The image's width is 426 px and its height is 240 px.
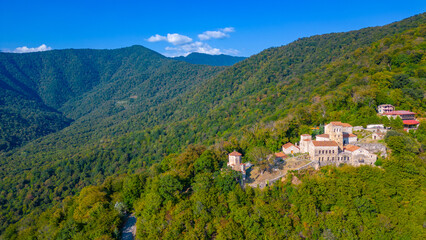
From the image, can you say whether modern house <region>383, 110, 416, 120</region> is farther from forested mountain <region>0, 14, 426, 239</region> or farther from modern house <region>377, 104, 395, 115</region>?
forested mountain <region>0, 14, 426, 239</region>

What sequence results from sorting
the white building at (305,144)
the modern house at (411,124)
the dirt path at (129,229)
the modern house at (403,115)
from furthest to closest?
the modern house at (403,115) < the modern house at (411,124) < the white building at (305,144) < the dirt path at (129,229)

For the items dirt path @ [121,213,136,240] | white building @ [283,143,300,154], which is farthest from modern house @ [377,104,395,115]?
dirt path @ [121,213,136,240]

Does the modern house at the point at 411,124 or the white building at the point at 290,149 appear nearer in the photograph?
the modern house at the point at 411,124

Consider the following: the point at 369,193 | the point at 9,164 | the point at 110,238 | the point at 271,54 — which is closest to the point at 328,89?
the point at 369,193

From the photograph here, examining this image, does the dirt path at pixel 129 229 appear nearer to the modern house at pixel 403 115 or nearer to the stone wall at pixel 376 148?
the stone wall at pixel 376 148

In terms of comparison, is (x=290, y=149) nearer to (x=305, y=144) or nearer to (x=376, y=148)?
(x=305, y=144)

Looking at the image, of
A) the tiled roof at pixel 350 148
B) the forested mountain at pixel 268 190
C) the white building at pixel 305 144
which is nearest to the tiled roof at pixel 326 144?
the tiled roof at pixel 350 148

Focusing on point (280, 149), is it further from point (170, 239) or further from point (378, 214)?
point (170, 239)

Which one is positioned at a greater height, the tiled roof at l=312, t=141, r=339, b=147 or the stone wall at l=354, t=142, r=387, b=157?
the tiled roof at l=312, t=141, r=339, b=147
